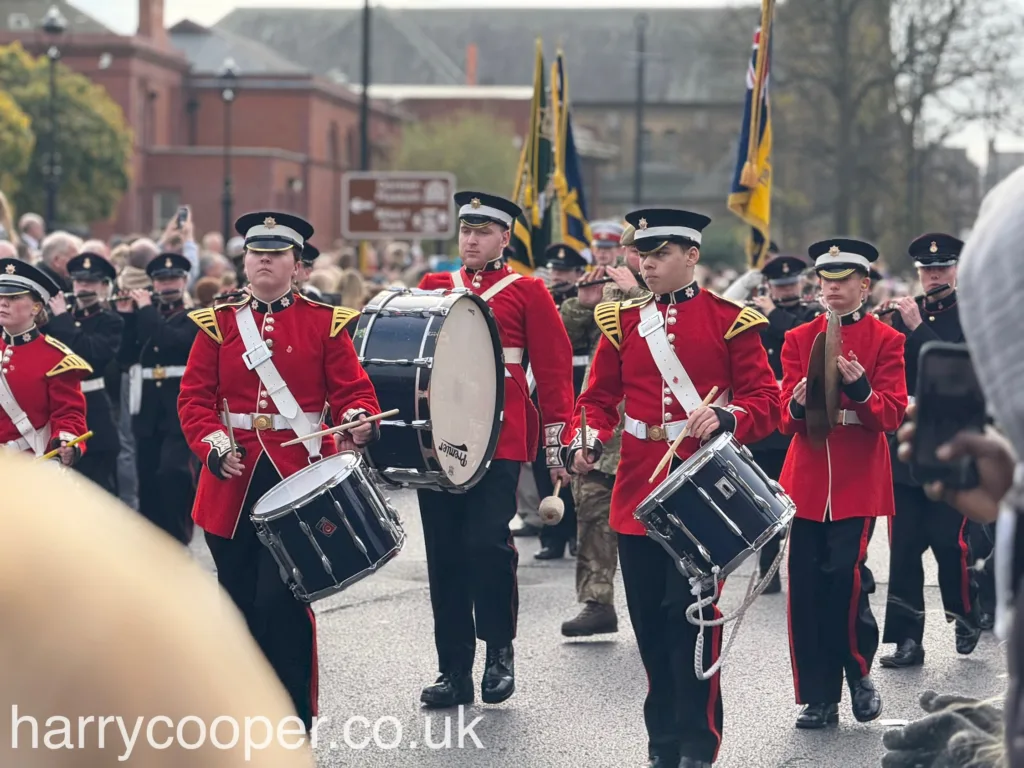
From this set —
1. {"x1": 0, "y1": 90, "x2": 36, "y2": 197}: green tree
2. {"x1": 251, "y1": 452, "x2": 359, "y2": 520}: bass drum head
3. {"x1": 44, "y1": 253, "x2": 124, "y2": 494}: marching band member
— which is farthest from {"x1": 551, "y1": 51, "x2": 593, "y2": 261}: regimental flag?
{"x1": 0, "y1": 90, "x2": 36, "y2": 197}: green tree

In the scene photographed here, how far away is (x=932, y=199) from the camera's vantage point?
51.0m

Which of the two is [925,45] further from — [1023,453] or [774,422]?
[1023,453]

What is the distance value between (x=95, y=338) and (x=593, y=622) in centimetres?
386

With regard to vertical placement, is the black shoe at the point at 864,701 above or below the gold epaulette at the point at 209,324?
below

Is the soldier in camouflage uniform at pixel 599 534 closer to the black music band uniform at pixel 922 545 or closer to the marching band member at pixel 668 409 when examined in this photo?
the black music band uniform at pixel 922 545

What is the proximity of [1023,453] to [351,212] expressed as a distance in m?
25.0

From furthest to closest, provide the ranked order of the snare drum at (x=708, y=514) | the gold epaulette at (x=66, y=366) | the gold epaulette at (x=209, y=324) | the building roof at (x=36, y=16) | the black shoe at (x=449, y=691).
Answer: the building roof at (x=36, y=16) < the gold epaulette at (x=66, y=366) < the black shoe at (x=449, y=691) < the gold epaulette at (x=209, y=324) < the snare drum at (x=708, y=514)

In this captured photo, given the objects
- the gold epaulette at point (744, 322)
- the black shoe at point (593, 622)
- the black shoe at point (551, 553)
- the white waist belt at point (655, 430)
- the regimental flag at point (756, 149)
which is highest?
the regimental flag at point (756, 149)

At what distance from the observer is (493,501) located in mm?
7590

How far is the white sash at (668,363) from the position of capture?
6426mm

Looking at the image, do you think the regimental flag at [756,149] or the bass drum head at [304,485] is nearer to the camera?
the bass drum head at [304,485]

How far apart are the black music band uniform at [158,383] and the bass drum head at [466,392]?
4114mm

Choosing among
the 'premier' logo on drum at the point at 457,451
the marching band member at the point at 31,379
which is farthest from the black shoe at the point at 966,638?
the marching band member at the point at 31,379

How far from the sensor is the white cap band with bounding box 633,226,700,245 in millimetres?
6512
